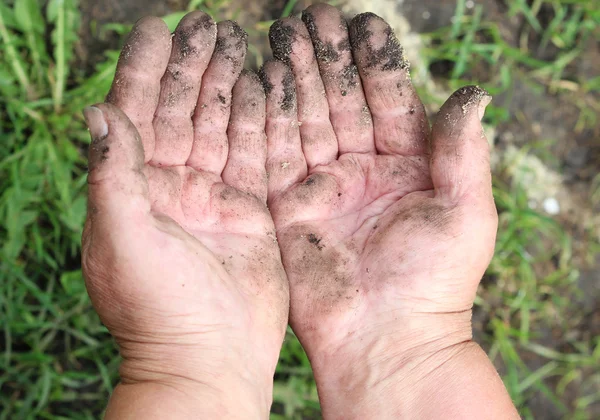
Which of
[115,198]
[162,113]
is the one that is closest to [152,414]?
Answer: [115,198]

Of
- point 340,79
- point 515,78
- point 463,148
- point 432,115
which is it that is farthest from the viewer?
point 515,78

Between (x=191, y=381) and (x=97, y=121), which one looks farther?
(x=191, y=381)

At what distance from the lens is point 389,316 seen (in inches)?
67.3

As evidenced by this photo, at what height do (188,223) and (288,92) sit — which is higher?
(288,92)

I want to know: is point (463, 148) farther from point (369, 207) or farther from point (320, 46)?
point (320, 46)

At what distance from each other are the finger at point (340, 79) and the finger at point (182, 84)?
14.9 inches

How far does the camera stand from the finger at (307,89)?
1.85m

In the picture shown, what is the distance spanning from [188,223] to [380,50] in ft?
2.78

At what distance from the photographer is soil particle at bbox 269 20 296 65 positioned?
6.07 feet

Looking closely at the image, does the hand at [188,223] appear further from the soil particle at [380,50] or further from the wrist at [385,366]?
the soil particle at [380,50]

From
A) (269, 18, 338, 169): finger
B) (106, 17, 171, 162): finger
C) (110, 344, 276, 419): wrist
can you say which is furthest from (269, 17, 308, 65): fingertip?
(110, 344, 276, 419): wrist

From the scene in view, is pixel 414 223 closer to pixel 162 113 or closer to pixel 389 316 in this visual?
pixel 389 316

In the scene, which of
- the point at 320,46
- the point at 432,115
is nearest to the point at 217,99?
the point at 320,46

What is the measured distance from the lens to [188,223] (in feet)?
5.32
